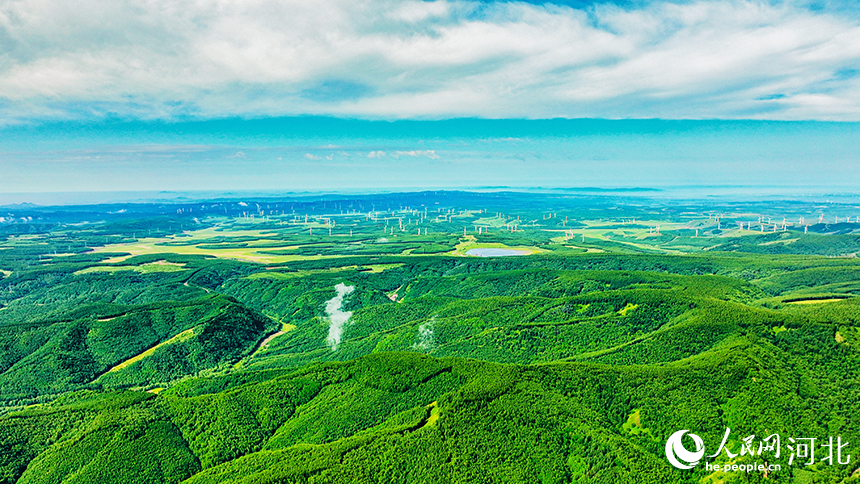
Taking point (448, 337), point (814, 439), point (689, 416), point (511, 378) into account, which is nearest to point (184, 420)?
point (511, 378)

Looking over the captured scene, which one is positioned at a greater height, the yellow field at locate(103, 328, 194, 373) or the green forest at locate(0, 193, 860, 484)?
the green forest at locate(0, 193, 860, 484)

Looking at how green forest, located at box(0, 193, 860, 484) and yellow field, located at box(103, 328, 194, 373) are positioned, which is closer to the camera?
green forest, located at box(0, 193, 860, 484)

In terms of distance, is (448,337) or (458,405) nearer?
(458,405)

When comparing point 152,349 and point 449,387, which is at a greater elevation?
point 449,387

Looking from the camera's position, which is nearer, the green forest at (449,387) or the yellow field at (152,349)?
the green forest at (449,387)

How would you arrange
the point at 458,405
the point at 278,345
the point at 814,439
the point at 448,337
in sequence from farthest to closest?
the point at 278,345 < the point at 448,337 < the point at 458,405 < the point at 814,439

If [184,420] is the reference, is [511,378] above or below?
above

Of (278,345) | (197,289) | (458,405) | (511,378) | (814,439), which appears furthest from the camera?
(197,289)

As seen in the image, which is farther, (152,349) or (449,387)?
(152,349)

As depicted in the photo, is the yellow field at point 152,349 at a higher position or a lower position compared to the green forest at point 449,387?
lower

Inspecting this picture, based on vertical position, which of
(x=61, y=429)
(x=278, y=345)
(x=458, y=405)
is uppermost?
(x=458, y=405)

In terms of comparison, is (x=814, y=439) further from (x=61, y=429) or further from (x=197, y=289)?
(x=197, y=289)
